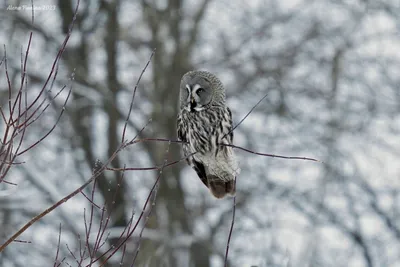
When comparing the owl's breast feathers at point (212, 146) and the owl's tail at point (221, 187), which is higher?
the owl's breast feathers at point (212, 146)

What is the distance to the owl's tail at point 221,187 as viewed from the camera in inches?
207

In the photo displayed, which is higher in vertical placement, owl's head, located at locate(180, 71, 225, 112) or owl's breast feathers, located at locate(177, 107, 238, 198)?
owl's head, located at locate(180, 71, 225, 112)

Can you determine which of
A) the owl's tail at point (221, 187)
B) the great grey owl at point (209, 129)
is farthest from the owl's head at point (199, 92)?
the owl's tail at point (221, 187)

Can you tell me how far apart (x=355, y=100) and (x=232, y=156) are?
778 centimetres

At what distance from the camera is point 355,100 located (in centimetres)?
1259

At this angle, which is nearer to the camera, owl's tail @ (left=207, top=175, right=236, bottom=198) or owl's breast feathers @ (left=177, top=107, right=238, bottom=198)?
owl's breast feathers @ (left=177, top=107, right=238, bottom=198)

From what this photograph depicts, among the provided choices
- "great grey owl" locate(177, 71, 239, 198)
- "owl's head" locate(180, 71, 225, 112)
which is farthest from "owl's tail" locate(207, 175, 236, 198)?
"owl's head" locate(180, 71, 225, 112)

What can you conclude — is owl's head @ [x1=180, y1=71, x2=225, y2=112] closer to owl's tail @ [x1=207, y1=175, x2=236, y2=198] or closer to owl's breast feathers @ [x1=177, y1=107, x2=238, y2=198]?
owl's breast feathers @ [x1=177, y1=107, x2=238, y2=198]

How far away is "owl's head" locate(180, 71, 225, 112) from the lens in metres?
5.11

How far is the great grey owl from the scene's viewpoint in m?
5.12

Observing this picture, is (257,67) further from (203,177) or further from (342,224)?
(203,177)

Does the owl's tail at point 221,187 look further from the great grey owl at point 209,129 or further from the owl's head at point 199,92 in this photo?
the owl's head at point 199,92

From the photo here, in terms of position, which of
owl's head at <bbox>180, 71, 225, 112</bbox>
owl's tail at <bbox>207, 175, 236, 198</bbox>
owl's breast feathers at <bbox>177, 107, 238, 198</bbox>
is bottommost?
owl's tail at <bbox>207, 175, 236, 198</bbox>

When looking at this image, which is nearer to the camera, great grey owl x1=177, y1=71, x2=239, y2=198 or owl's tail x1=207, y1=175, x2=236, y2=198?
great grey owl x1=177, y1=71, x2=239, y2=198
